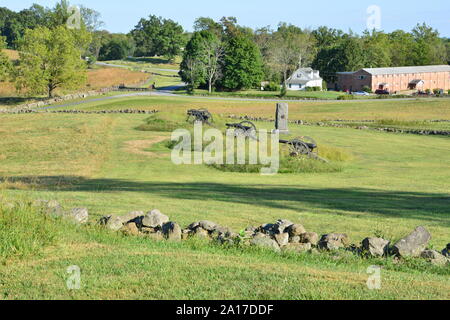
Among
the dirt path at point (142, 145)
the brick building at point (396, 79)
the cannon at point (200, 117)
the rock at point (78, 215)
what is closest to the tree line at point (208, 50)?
the brick building at point (396, 79)

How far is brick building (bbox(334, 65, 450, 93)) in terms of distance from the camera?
115625 millimetres

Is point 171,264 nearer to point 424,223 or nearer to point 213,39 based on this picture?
point 424,223

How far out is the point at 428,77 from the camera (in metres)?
126

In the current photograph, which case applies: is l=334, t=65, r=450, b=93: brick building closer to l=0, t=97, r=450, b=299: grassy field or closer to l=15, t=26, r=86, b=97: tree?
l=15, t=26, r=86, b=97: tree

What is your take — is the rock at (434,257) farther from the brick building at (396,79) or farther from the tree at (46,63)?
the brick building at (396,79)

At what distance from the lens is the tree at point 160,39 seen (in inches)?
5994

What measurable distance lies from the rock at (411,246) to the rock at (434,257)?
0.29ft

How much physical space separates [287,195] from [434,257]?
30.9ft

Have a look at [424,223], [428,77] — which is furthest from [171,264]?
[428,77]

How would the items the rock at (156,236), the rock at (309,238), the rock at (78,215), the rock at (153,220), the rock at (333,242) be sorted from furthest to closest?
the rock at (78,215) → the rock at (153,220) → the rock at (309,238) → the rock at (156,236) → the rock at (333,242)

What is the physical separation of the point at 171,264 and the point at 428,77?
125729 mm

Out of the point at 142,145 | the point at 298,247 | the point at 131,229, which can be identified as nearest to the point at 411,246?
the point at 298,247

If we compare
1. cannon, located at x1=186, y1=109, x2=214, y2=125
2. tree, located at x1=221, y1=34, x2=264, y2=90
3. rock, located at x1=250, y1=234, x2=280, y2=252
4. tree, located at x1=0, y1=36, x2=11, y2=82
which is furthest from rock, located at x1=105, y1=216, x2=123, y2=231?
tree, located at x1=221, y1=34, x2=264, y2=90

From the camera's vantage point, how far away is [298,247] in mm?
10625
